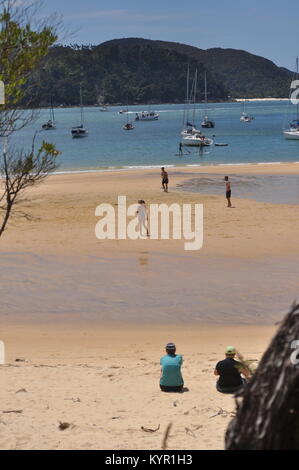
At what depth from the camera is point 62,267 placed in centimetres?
1966

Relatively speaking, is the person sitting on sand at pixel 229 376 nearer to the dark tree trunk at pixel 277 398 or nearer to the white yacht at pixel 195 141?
the dark tree trunk at pixel 277 398

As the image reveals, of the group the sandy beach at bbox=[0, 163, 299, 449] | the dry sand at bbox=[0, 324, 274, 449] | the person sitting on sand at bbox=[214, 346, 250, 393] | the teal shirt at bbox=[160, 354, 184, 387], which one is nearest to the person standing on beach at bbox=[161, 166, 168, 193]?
the sandy beach at bbox=[0, 163, 299, 449]

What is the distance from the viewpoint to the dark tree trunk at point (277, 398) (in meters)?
3.27

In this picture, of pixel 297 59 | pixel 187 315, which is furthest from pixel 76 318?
pixel 297 59

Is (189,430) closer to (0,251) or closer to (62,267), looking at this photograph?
(62,267)

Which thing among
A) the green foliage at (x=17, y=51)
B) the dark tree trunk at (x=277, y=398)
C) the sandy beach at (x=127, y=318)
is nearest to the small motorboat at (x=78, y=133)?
the sandy beach at (x=127, y=318)

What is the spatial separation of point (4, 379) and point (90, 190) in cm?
2731

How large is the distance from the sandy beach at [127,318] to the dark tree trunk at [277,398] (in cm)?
460

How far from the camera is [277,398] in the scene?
3.28 metres

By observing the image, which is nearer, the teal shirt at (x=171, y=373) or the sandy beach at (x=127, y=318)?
the sandy beach at (x=127, y=318)

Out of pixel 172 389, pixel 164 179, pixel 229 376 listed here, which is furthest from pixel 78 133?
pixel 229 376

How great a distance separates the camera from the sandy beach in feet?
28.8

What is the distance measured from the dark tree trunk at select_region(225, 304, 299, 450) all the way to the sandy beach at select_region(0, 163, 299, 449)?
460cm

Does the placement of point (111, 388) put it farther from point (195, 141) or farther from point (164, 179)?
point (195, 141)
